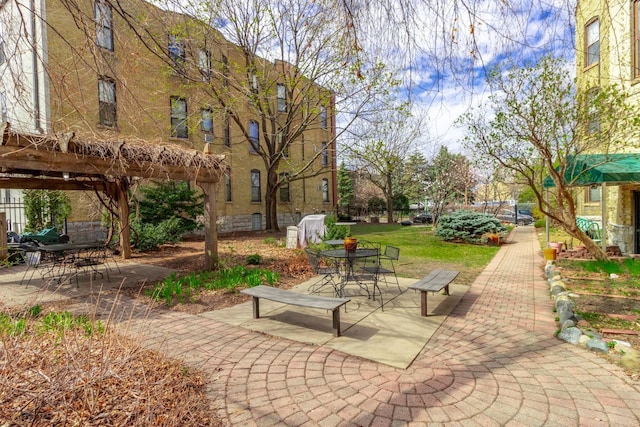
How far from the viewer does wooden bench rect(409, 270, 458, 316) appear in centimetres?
505

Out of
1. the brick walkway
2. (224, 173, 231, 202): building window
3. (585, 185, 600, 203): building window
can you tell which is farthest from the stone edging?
(224, 173, 231, 202): building window

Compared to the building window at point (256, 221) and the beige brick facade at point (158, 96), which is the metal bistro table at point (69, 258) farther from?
the building window at point (256, 221)

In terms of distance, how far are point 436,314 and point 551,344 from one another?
4.98ft

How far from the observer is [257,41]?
1308 cm

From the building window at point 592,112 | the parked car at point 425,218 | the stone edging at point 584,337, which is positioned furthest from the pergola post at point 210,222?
the parked car at point 425,218

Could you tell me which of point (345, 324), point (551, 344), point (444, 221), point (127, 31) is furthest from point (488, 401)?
point (444, 221)

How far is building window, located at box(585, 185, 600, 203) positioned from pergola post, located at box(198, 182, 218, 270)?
15.5 meters

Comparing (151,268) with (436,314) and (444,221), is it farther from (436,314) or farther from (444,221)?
(444,221)

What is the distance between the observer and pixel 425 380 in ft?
10.4

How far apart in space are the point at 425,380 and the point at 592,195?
16209 mm

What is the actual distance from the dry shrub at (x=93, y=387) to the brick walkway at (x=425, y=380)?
33 centimetres

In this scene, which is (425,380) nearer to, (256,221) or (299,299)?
(299,299)

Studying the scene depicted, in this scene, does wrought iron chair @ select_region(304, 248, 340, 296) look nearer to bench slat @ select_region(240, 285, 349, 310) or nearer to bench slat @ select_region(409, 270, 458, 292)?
bench slat @ select_region(240, 285, 349, 310)

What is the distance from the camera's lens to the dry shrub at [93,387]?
7.52 ft
